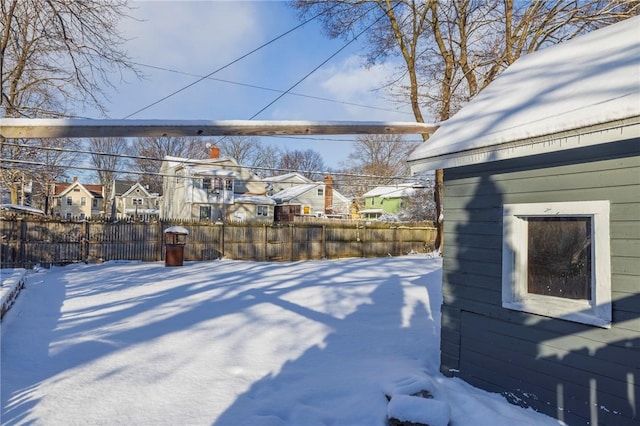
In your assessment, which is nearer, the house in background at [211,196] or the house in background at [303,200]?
the house in background at [211,196]

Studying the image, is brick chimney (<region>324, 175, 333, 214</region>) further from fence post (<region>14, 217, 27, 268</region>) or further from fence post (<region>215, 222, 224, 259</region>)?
fence post (<region>14, 217, 27, 268</region>)

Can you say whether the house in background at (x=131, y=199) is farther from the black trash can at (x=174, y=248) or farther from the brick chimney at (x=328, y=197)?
the black trash can at (x=174, y=248)

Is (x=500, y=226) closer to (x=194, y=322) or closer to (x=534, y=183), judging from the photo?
(x=534, y=183)

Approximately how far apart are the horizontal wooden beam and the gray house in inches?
75.2

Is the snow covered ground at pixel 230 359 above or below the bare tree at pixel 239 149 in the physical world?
below

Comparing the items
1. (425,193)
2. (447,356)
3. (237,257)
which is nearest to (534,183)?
(447,356)

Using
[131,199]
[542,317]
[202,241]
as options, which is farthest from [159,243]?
[131,199]

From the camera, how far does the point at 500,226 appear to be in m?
3.69

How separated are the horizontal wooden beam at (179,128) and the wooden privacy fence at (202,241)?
948 centimetres

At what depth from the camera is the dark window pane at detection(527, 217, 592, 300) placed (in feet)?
10.3

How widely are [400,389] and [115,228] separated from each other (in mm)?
13245

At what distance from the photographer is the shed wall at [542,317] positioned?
279 cm

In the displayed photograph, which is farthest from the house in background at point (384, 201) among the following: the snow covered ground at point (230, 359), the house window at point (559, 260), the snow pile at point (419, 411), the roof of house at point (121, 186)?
the snow pile at point (419, 411)

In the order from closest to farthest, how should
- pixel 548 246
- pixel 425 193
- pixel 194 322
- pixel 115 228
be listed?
pixel 548 246 → pixel 194 322 → pixel 115 228 → pixel 425 193
